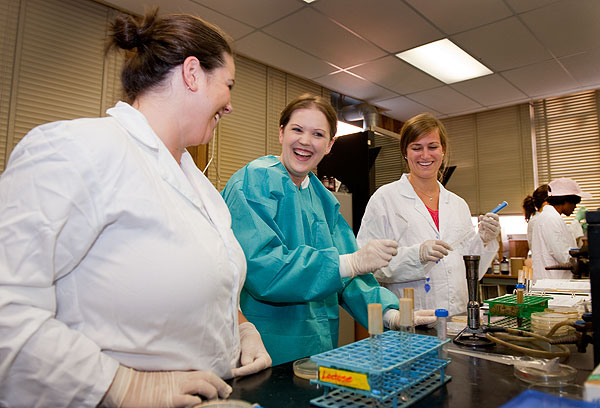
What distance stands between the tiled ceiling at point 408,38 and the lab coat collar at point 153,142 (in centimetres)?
245

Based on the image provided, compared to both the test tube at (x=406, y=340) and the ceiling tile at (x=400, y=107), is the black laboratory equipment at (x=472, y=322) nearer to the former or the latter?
the test tube at (x=406, y=340)

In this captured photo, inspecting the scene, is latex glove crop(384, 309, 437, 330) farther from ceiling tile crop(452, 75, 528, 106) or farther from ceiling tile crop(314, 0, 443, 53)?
ceiling tile crop(452, 75, 528, 106)

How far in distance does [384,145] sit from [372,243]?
2972 millimetres

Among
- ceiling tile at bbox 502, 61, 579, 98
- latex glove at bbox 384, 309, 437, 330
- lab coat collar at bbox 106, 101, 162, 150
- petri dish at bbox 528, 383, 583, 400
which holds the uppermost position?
ceiling tile at bbox 502, 61, 579, 98

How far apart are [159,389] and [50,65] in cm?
291

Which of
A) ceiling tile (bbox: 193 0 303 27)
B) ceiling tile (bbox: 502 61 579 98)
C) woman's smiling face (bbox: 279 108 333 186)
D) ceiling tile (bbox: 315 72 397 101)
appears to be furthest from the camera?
ceiling tile (bbox: 315 72 397 101)

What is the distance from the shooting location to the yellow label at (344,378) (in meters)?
0.65

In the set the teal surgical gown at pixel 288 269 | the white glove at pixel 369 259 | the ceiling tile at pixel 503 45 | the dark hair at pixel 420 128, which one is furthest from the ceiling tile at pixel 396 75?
the white glove at pixel 369 259

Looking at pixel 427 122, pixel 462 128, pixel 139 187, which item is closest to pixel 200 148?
pixel 427 122

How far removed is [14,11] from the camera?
2.76 m

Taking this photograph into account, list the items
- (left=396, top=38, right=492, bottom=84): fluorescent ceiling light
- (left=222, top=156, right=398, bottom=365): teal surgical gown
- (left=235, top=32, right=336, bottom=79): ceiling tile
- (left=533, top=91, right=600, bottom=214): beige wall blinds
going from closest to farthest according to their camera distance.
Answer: (left=222, top=156, right=398, bottom=365): teal surgical gown, (left=235, top=32, right=336, bottom=79): ceiling tile, (left=396, top=38, right=492, bottom=84): fluorescent ceiling light, (left=533, top=91, right=600, bottom=214): beige wall blinds

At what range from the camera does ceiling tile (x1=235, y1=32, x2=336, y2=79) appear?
3652mm

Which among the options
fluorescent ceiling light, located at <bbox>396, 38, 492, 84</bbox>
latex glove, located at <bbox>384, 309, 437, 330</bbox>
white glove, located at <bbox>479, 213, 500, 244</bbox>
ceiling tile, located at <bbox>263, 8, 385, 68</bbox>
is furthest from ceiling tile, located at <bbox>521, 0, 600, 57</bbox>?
latex glove, located at <bbox>384, 309, 437, 330</bbox>

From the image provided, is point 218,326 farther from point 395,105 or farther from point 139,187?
point 395,105
